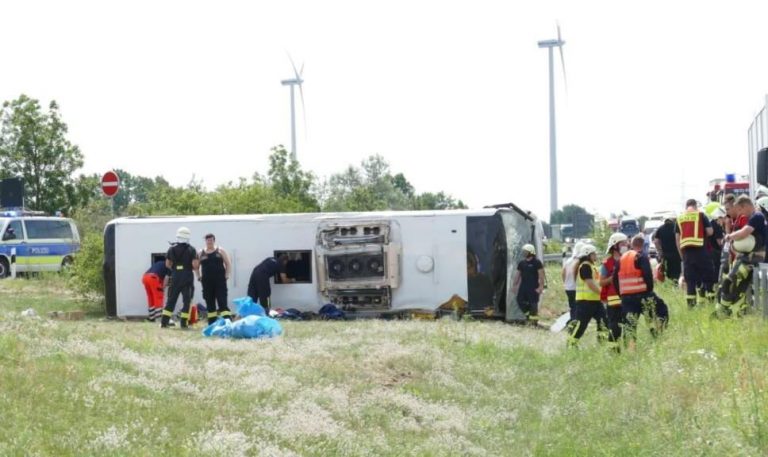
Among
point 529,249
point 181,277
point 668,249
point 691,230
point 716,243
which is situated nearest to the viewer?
point 691,230

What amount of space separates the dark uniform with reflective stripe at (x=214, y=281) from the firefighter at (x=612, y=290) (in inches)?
261

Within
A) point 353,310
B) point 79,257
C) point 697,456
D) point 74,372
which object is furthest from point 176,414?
point 79,257

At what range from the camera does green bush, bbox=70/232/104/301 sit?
1005 inches

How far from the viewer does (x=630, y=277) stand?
15.3 m

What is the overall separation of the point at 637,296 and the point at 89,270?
1398 cm

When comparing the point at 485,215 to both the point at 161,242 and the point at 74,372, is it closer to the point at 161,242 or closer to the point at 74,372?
the point at 161,242

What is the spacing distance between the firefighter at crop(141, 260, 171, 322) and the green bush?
11.1 ft

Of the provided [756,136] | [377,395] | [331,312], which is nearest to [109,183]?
[331,312]

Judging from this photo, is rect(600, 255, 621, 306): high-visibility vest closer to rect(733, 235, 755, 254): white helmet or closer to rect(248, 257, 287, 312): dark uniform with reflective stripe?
rect(733, 235, 755, 254): white helmet

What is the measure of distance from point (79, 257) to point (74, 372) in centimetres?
1529

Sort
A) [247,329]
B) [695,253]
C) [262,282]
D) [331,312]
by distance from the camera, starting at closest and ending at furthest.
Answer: [695,253] → [247,329] → [262,282] → [331,312]

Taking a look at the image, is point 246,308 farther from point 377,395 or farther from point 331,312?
point 377,395

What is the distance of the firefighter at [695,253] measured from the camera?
1706 cm

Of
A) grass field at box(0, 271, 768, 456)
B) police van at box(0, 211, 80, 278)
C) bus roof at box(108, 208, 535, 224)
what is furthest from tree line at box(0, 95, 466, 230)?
grass field at box(0, 271, 768, 456)
